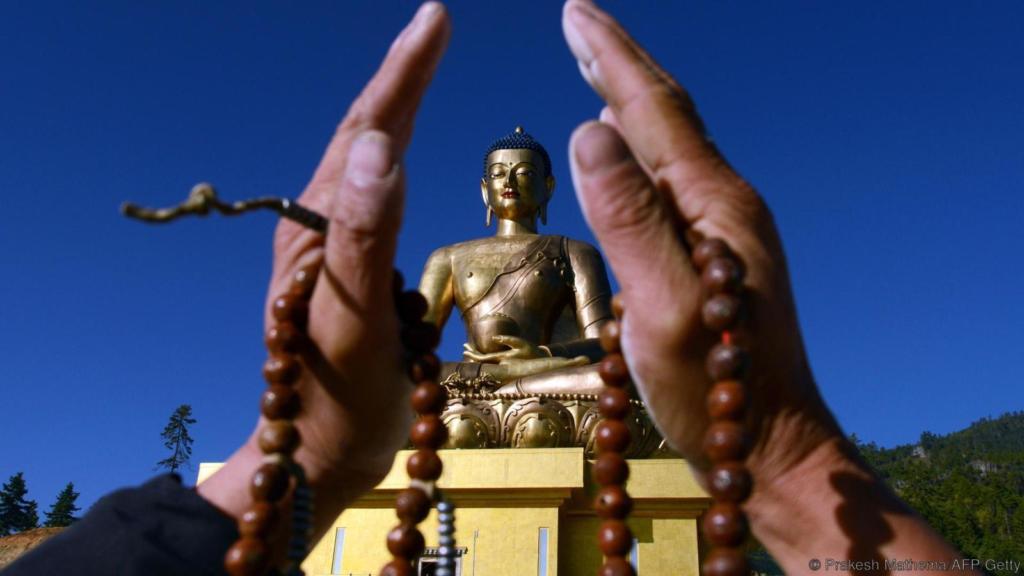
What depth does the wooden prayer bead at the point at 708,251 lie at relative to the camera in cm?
95

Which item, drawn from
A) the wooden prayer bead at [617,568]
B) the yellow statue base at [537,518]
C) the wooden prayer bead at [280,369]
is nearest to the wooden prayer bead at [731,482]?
the wooden prayer bead at [617,568]

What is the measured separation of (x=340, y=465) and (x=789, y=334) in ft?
1.93

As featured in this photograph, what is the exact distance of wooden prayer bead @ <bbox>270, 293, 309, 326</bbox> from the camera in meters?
1.04

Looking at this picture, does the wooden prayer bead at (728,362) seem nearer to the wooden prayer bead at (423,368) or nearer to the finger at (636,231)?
the finger at (636,231)

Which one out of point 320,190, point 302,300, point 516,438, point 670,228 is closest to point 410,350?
point 302,300

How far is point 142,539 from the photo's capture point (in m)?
0.97

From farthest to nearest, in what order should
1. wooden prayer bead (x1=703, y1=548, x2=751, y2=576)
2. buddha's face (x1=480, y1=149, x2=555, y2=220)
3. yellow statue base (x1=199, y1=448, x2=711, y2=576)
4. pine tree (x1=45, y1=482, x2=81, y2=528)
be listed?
pine tree (x1=45, y1=482, x2=81, y2=528) → buddha's face (x1=480, y1=149, x2=555, y2=220) → yellow statue base (x1=199, y1=448, x2=711, y2=576) → wooden prayer bead (x1=703, y1=548, x2=751, y2=576)

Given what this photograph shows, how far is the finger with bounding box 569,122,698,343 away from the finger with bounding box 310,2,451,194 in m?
0.26

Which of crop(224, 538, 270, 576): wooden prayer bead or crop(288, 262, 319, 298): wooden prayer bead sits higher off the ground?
crop(288, 262, 319, 298): wooden prayer bead

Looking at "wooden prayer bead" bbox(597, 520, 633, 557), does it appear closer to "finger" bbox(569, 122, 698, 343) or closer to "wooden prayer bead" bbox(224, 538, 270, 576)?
"finger" bbox(569, 122, 698, 343)

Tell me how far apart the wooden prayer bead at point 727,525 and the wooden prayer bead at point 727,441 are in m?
0.05

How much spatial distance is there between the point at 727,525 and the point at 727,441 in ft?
0.29

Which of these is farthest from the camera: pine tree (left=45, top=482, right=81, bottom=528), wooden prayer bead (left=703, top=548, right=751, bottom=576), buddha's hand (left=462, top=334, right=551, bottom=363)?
pine tree (left=45, top=482, right=81, bottom=528)

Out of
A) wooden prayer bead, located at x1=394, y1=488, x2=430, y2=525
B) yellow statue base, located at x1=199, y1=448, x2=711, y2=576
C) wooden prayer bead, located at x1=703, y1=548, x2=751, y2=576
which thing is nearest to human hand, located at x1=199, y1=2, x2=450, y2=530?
wooden prayer bead, located at x1=394, y1=488, x2=430, y2=525
